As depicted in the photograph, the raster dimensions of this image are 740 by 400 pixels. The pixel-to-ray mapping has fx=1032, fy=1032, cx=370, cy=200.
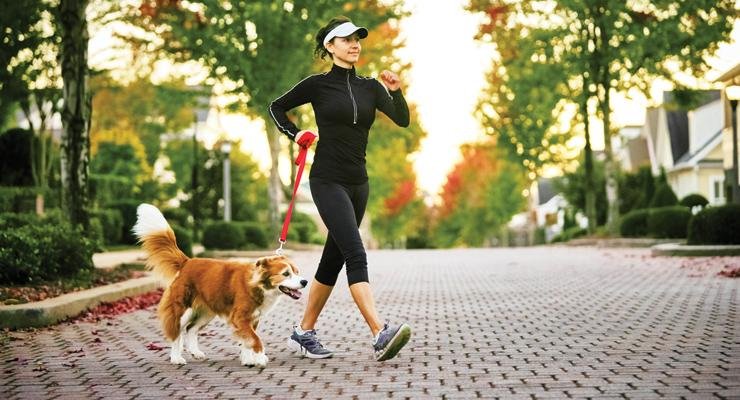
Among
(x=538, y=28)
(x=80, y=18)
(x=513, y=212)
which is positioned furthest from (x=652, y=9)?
(x=513, y=212)

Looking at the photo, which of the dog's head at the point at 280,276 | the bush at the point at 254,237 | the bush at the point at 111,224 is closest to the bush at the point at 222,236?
the bush at the point at 254,237

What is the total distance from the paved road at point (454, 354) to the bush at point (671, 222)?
1736 centimetres

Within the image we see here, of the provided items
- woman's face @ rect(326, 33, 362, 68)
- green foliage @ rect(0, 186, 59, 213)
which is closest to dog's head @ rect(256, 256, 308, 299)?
woman's face @ rect(326, 33, 362, 68)

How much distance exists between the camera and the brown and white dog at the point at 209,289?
7.14 metres

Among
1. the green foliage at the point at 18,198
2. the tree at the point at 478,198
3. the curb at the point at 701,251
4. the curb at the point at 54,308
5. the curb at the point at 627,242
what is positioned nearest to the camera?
the curb at the point at 54,308

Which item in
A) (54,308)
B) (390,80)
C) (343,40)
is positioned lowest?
(54,308)

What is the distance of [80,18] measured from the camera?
1728 centimetres

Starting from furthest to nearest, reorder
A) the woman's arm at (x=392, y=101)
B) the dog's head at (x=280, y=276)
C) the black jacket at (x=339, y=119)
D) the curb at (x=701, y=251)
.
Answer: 1. the curb at (x=701, y=251)
2. the woman's arm at (x=392, y=101)
3. the black jacket at (x=339, y=119)
4. the dog's head at (x=280, y=276)

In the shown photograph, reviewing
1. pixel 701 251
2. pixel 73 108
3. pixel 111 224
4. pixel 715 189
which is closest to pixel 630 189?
pixel 715 189

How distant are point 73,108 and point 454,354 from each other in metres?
11.2

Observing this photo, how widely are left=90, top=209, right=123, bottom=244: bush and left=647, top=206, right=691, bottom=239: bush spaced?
16401 mm

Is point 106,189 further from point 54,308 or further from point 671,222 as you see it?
point 54,308

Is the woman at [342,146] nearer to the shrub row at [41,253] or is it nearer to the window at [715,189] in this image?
the shrub row at [41,253]

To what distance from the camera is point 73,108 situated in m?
17.2
